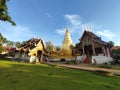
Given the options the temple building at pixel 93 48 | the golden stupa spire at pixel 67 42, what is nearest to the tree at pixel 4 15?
the temple building at pixel 93 48

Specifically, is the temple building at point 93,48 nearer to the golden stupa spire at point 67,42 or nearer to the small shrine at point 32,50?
the small shrine at point 32,50

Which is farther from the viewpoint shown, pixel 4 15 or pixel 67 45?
pixel 67 45

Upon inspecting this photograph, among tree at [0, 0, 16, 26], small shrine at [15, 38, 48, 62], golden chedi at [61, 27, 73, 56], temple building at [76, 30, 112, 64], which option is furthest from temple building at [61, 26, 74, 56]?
tree at [0, 0, 16, 26]

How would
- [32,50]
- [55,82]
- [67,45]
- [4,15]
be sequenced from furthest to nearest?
[67,45] → [32,50] → [4,15] → [55,82]

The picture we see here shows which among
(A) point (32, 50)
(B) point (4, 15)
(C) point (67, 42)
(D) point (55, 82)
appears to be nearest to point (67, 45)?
(C) point (67, 42)

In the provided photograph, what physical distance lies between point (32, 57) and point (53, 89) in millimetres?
28709

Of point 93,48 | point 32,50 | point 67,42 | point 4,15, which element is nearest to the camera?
point 4,15

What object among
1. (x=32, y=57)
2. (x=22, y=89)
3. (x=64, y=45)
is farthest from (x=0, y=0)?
(x=64, y=45)

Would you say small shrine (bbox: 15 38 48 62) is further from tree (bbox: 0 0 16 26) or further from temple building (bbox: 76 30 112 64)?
tree (bbox: 0 0 16 26)

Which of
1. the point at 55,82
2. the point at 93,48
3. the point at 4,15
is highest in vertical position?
the point at 4,15

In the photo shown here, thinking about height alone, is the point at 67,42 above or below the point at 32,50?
above

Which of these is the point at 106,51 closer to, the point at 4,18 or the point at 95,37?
the point at 95,37

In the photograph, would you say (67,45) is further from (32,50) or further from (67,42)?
(32,50)

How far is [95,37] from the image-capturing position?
111 ft
